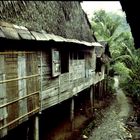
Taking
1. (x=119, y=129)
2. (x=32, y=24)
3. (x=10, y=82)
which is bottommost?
(x=119, y=129)

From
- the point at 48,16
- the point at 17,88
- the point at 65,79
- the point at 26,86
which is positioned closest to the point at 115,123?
the point at 65,79

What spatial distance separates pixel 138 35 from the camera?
12.7 feet

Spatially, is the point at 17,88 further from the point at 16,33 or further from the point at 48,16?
the point at 48,16

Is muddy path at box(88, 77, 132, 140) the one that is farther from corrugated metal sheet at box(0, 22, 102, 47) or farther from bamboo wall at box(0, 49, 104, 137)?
corrugated metal sheet at box(0, 22, 102, 47)

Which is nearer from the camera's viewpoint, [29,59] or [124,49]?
[29,59]

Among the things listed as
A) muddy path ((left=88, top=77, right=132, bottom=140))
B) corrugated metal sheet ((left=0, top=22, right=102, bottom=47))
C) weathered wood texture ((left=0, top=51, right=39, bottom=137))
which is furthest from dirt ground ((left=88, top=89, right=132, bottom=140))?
corrugated metal sheet ((left=0, top=22, right=102, bottom=47))

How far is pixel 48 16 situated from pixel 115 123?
892cm

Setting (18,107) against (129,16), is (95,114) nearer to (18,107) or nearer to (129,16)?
(18,107)

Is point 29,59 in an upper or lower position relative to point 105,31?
lower

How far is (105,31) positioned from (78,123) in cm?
1520

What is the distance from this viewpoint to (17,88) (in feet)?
26.1

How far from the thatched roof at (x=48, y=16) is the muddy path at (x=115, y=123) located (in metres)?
5.48

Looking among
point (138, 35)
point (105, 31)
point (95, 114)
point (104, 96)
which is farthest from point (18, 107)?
point (105, 31)

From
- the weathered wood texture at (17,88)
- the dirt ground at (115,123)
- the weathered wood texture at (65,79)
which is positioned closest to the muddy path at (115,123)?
the dirt ground at (115,123)
